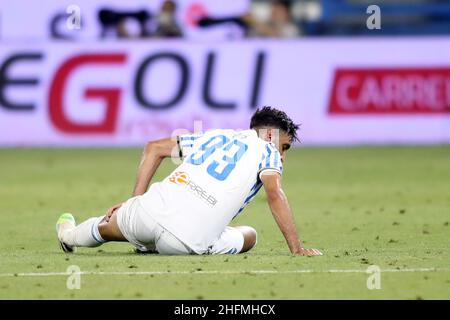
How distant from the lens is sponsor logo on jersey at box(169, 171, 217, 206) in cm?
1017

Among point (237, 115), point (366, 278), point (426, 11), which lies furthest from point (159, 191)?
point (426, 11)

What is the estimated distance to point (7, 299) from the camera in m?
8.71

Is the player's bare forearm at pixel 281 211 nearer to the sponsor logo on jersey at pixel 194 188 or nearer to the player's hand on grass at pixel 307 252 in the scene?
the player's hand on grass at pixel 307 252

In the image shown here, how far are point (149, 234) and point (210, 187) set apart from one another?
2.05 feet

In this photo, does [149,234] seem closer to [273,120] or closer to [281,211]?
[281,211]

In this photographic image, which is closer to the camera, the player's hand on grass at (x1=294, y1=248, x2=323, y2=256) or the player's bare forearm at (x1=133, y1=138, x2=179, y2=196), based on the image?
the player's hand on grass at (x1=294, y1=248, x2=323, y2=256)

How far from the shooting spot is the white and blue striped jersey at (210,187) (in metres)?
10.2

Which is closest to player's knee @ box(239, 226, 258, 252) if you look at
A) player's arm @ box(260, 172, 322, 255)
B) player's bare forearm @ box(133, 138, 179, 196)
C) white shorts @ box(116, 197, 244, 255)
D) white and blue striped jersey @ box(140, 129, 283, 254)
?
white shorts @ box(116, 197, 244, 255)

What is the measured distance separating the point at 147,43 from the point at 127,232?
13.5 meters

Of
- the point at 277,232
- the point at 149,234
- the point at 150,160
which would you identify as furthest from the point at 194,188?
the point at 277,232

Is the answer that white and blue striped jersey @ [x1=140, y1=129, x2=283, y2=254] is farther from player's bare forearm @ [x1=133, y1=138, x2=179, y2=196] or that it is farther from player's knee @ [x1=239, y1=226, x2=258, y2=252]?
player's knee @ [x1=239, y1=226, x2=258, y2=252]

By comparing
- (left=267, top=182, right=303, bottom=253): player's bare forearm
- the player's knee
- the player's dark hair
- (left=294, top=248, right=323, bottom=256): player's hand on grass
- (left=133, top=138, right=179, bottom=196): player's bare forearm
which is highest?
the player's dark hair

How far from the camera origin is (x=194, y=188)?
10.2m
